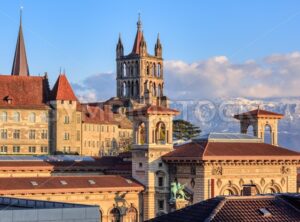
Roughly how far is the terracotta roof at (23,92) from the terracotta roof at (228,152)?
113ft

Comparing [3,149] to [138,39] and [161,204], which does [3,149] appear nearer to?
[161,204]

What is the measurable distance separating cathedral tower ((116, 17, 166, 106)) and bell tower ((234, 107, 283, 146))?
76.2 meters

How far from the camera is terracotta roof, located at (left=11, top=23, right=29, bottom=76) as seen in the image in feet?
399

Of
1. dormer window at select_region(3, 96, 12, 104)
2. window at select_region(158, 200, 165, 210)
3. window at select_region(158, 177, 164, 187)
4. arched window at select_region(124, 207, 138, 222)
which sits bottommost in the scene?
arched window at select_region(124, 207, 138, 222)

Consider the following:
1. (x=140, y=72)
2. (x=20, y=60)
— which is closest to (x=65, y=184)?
(x=20, y=60)

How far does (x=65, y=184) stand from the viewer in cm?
5881

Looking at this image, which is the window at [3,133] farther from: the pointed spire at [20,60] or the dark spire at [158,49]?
the dark spire at [158,49]

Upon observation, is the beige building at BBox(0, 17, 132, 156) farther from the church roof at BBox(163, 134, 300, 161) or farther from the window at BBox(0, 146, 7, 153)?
the church roof at BBox(163, 134, 300, 161)

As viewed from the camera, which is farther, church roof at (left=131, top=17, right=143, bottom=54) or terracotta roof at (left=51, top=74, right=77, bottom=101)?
church roof at (left=131, top=17, right=143, bottom=54)

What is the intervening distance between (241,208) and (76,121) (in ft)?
222

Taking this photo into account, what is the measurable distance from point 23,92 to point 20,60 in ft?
94.0

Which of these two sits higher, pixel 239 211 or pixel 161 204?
pixel 239 211

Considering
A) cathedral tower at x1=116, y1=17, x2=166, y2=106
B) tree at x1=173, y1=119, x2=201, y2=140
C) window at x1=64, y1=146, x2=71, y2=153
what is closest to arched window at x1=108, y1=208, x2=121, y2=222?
window at x1=64, y1=146, x2=71, y2=153

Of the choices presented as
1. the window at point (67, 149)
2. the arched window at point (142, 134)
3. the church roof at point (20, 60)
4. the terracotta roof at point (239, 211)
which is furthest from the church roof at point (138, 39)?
the terracotta roof at point (239, 211)
